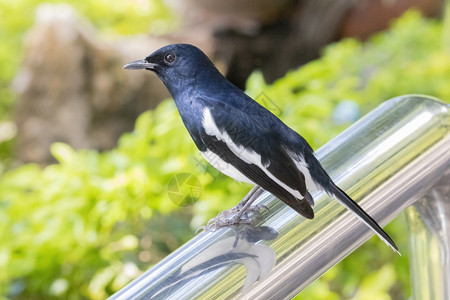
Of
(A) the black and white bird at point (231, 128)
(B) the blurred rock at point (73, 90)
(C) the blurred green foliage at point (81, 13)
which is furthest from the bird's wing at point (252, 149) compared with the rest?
(C) the blurred green foliage at point (81, 13)

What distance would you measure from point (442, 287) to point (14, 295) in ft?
2.22

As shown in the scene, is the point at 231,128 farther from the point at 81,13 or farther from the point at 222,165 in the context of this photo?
the point at 81,13

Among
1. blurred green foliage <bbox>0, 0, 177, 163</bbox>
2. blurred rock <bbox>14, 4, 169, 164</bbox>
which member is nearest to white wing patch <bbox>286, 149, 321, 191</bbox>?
blurred rock <bbox>14, 4, 169, 164</bbox>

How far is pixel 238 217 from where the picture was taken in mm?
443

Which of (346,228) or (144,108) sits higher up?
(144,108)

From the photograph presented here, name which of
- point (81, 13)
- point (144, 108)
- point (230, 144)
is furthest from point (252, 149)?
point (81, 13)

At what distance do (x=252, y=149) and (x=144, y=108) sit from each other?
65.0 inches

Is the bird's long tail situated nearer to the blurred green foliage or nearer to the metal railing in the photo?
the metal railing

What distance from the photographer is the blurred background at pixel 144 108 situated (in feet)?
2.85

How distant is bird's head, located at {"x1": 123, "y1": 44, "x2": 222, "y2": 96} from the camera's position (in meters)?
0.38

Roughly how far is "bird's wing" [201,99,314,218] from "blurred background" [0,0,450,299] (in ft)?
0.14

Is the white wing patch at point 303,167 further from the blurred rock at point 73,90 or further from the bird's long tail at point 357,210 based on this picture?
the blurred rock at point 73,90

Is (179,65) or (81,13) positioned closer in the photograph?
(179,65)

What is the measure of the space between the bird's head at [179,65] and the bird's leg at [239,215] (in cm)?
10
